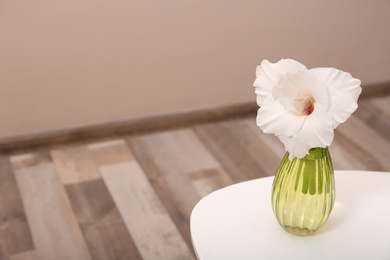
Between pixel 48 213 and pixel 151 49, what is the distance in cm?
82

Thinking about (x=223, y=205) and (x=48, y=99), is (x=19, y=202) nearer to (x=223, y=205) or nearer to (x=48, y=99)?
(x=48, y=99)

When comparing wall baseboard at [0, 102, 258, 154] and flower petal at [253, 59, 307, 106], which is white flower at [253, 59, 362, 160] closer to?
flower petal at [253, 59, 307, 106]

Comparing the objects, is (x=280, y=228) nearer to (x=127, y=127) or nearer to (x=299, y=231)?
(x=299, y=231)

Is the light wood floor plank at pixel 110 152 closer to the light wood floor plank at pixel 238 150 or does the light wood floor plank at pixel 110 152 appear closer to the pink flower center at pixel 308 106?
the light wood floor plank at pixel 238 150

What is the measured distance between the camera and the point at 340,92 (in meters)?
1.60

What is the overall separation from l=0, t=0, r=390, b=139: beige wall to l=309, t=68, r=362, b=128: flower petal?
1528mm

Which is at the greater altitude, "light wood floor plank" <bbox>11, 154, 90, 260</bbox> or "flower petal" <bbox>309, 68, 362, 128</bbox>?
"flower petal" <bbox>309, 68, 362, 128</bbox>

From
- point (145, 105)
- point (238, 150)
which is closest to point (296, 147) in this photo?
point (238, 150)

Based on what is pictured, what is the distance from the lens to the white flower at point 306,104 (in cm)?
158

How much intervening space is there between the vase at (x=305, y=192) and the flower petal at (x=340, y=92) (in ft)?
0.32

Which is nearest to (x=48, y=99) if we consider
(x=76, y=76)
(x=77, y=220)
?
(x=76, y=76)

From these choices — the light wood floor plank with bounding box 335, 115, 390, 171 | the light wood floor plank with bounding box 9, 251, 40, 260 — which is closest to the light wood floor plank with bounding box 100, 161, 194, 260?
the light wood floor plank with bounding box 9, 251, 40, 260

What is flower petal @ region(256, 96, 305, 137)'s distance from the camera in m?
1.60

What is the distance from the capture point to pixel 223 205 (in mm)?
1818
